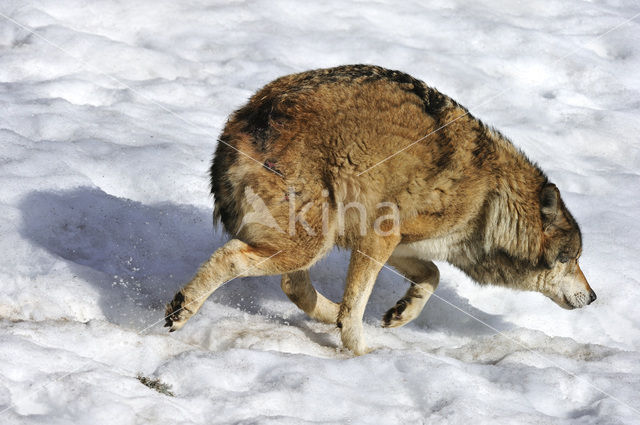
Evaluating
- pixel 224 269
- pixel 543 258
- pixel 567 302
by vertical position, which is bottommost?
pixel 224 269

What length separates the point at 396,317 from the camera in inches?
217

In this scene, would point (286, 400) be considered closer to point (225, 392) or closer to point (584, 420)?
point (225, 392)

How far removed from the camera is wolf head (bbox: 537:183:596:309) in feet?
16.9

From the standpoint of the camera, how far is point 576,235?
17.6 ft

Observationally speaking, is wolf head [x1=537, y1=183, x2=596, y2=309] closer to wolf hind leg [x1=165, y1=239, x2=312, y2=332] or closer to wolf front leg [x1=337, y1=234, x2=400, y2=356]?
wolf front leg [x1=337, y1=234, x2=400, y2=356]

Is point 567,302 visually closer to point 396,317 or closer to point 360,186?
point 396,317

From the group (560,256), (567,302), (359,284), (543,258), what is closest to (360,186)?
(359,284)

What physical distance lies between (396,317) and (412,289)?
11.9 inches

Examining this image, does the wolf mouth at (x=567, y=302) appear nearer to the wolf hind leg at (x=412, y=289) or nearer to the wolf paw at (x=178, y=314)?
the wolf hind leg at (x=412, y=289)

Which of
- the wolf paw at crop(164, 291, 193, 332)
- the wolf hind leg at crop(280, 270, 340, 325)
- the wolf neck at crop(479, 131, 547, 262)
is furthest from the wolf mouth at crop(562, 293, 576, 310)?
the wolf paw at crop(164, 291, 193, 332)

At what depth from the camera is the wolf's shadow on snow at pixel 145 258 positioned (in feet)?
16.4

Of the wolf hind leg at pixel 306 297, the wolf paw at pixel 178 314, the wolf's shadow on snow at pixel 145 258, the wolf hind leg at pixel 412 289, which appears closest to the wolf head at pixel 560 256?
the wolf's shadow on snow at pixel 145 258

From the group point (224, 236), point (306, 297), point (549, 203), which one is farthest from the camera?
point (224, 236)

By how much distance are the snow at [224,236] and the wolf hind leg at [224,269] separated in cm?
20
